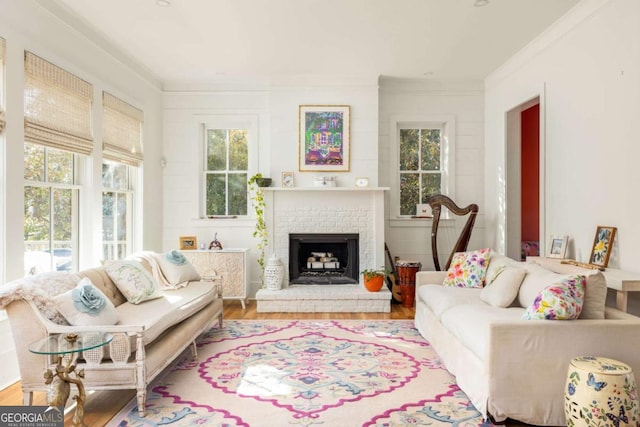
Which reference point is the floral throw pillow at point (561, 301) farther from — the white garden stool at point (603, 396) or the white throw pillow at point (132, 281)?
the white throw pillow at point (132, 281)

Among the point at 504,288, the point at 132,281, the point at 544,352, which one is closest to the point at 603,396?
the point at 544,352

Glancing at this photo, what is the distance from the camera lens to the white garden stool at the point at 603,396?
208 cm

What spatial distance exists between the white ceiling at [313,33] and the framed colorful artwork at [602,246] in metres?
1.96

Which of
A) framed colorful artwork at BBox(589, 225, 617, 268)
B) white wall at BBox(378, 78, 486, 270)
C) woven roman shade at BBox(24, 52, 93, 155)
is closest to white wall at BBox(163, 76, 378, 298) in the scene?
white wall at BBox(378, 78, 486, 270)

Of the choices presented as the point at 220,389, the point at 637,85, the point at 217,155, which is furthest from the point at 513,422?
the point at 217,155

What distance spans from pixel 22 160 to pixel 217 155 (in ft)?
10.0

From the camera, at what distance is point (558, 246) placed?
4.06 meters

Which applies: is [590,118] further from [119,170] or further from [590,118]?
[119,170]

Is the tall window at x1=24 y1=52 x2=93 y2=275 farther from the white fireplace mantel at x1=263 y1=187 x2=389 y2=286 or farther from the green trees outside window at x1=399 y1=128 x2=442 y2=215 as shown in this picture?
the green trees outside window at x1=399 y1=128 x2=442 y2=215

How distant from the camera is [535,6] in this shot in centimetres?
371

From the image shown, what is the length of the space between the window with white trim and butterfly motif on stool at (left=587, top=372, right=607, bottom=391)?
13.3ft

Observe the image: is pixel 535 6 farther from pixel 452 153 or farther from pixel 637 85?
pixel 452 153

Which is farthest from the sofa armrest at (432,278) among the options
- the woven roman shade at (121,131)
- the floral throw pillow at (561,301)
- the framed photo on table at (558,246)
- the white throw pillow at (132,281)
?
the woven roman shade at (121,131)

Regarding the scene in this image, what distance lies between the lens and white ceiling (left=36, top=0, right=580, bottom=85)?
372 centimetres
